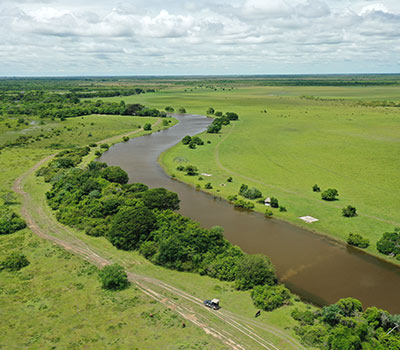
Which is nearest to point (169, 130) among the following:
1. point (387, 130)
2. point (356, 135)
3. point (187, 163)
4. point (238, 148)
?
point (238, 148)

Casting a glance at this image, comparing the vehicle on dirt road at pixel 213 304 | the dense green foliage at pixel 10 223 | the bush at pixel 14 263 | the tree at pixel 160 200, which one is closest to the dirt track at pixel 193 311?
the vehicle on dirt road at pixel 213 304

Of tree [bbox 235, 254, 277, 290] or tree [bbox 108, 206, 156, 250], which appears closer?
tree [bbox 235, 254, 277, 290]

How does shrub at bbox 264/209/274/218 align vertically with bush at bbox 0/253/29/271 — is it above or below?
above

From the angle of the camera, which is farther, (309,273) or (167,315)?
(309,273)

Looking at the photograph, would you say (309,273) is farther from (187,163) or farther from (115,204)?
(187,163)

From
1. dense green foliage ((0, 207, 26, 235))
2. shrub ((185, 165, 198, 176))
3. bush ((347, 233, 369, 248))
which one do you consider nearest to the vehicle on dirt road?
bush ((347, 233, 369, 248))

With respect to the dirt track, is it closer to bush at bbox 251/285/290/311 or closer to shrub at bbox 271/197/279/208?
bush at bbox 251/285/290/311

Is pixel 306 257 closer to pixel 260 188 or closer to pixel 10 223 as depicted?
pixel 260 188
